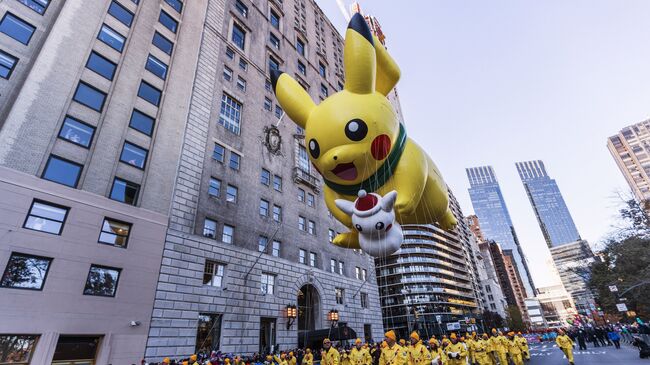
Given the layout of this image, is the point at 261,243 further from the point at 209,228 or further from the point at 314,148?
the point at 314,148

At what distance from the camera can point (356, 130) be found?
5.43 metres

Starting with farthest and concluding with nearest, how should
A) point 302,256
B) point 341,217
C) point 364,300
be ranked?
point 364,300 < point 302,256 < point 341,217

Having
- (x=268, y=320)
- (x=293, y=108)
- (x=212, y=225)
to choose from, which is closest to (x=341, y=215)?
(x=293, y=108)

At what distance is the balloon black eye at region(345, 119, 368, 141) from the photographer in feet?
17.8

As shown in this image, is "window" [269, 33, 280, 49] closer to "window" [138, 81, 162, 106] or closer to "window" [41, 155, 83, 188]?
"window" [138, 81, 162, 106]

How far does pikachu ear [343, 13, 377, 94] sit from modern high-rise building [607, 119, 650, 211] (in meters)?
150

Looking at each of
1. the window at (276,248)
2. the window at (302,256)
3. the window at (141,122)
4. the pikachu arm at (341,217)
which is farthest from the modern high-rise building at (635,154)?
the window at (141,122)

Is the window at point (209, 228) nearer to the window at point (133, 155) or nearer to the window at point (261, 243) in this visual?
the window at point (261, 243)

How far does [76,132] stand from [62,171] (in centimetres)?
237

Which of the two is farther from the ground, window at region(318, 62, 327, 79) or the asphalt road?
window at region(318, 62, 327, 79)

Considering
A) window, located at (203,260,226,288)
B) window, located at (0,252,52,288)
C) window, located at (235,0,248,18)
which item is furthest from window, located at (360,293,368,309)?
window, located at (235,0,248,18)

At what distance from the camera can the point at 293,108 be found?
659 centimetres

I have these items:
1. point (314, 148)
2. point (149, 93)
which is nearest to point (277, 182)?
point (149, 93)

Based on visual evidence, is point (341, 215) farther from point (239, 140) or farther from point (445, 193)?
point (239, 140)
